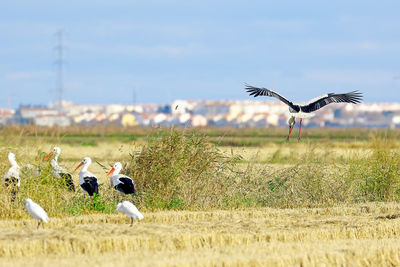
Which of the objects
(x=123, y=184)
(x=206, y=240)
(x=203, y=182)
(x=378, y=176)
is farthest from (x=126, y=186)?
(x=378, y=176)

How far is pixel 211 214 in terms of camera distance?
505 inches

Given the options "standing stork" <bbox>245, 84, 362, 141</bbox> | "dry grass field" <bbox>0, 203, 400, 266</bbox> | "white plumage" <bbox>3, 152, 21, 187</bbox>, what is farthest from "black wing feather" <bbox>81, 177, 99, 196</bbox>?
"standing stork" <bbox>245, 84, 362, 141</bbox>

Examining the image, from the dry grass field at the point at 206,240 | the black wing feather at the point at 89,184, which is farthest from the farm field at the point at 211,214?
the black wing feather at the point at 89,184

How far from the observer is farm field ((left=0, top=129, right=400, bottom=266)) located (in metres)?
9.34

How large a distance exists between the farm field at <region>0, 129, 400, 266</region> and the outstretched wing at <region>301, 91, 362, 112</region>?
1728 mm

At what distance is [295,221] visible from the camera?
1220cm

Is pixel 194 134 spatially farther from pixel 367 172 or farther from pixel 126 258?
pixel 126 258

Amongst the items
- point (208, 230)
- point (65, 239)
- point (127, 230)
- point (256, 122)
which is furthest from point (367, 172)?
point (256, 122)

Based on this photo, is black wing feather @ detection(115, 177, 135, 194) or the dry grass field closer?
the dry grass field

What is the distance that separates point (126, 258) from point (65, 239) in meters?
1.21

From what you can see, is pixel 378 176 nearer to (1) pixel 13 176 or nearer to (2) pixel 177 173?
(2) pixel 177 173

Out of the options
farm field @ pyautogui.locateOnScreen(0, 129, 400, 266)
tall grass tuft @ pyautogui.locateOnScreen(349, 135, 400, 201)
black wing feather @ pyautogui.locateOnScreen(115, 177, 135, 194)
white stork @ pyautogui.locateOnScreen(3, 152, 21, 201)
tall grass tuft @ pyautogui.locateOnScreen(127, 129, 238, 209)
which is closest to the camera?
farm field @ pyautogui.locateOnScreen(0, 129, 400, 266)

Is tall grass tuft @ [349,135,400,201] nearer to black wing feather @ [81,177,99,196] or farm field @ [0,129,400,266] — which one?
Result: farm field @ [0,129,400,266]

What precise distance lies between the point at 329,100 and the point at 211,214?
3510 mm
